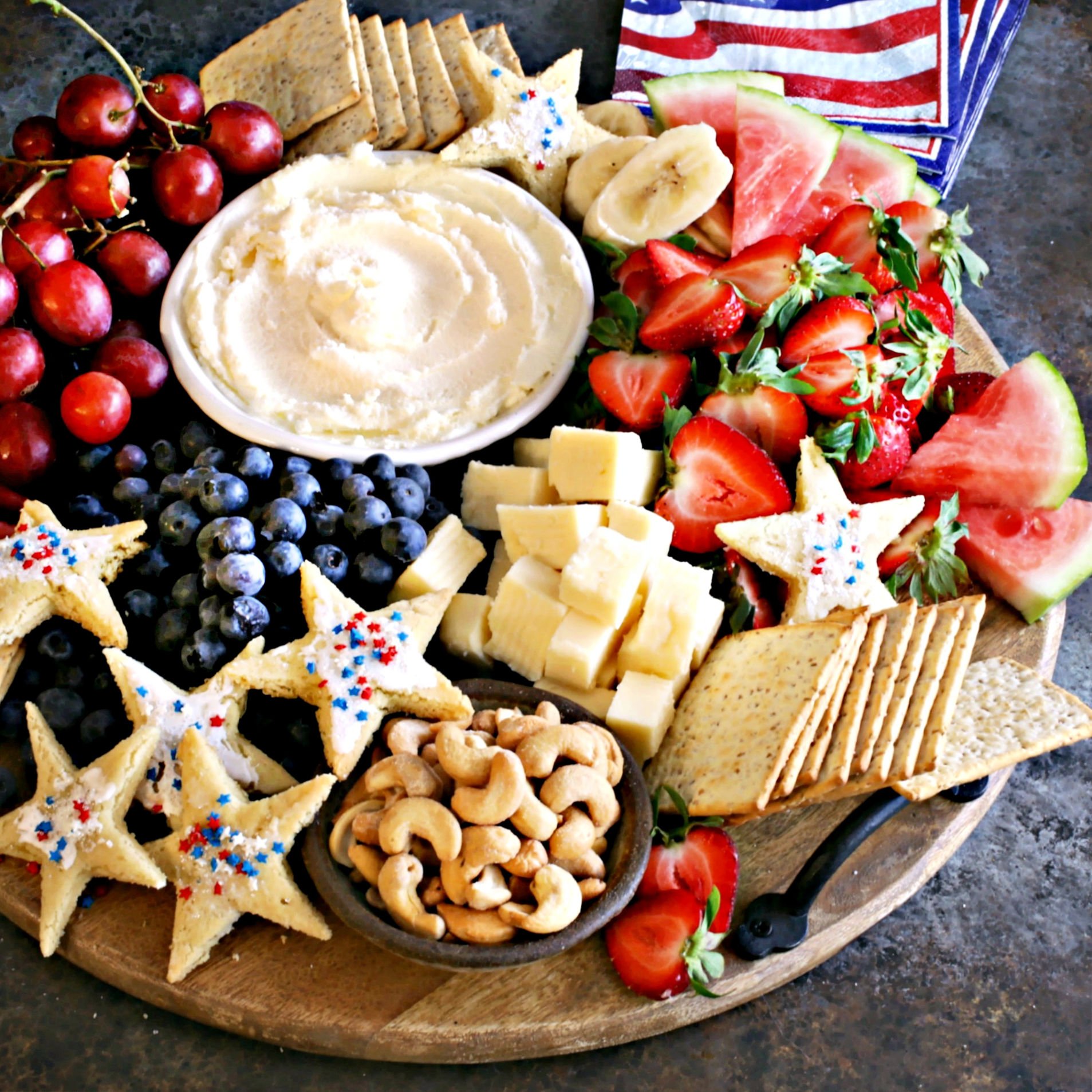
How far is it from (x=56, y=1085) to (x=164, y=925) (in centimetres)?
31

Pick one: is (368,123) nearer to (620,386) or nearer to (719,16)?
(620,386)

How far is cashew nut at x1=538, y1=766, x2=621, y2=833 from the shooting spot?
5.08ft

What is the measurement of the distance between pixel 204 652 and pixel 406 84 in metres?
1.44

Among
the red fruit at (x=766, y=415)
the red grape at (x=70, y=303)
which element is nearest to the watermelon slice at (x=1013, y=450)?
the red fruit at (x=766, y=415)

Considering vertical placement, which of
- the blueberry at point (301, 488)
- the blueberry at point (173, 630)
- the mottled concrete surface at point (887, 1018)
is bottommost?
the mottled concrete surface at point (887, 1018)

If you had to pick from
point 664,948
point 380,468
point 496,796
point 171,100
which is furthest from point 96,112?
point 664,948

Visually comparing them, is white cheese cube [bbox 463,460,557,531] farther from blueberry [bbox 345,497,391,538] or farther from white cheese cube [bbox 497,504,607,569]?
blueberry [bbox 345,497,391,538]

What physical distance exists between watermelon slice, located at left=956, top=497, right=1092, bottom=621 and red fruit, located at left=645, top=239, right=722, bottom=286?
697mm

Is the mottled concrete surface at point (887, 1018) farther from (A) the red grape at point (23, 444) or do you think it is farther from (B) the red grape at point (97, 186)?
(B) the red grape at point (97, 186)

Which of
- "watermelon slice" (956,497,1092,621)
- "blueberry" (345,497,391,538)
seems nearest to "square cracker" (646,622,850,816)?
"watermelon slice" (956,497,1092,621)

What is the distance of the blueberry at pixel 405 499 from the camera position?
1.95m

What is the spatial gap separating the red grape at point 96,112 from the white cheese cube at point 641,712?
149cm

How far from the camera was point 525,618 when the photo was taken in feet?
6.13

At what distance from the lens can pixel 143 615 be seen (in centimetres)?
186
